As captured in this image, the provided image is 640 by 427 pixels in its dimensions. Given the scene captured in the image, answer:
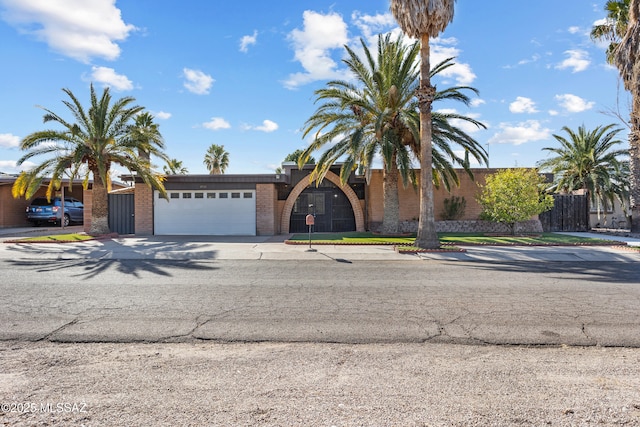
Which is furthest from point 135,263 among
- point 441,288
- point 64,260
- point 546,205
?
point 546,205

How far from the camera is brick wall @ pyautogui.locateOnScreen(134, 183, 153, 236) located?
2147 centimetres

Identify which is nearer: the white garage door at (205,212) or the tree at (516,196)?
the tree at (516,196)

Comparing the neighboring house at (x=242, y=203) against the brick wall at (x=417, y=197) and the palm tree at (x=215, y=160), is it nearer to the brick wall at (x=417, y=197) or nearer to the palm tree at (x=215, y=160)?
the brick wall at (x=417, y=197)

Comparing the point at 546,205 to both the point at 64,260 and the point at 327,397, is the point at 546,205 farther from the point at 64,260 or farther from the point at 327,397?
the point at 64,260

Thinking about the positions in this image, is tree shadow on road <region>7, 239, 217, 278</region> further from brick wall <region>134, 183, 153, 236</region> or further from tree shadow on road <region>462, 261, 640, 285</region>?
tree shadow on road <region>462, 261, 640, 285</region>

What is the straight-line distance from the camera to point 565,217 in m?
22.9

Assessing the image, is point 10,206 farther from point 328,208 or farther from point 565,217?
point 565,217

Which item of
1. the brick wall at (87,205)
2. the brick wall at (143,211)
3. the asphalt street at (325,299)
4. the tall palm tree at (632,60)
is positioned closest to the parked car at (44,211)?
the brick wall at (87,205)

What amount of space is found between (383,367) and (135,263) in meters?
9.39

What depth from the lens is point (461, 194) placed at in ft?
72.0

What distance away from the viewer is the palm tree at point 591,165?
2366cm

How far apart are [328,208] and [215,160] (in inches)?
1356

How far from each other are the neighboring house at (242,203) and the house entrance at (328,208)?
0.46 m

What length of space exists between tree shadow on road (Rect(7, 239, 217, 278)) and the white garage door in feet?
17.4
